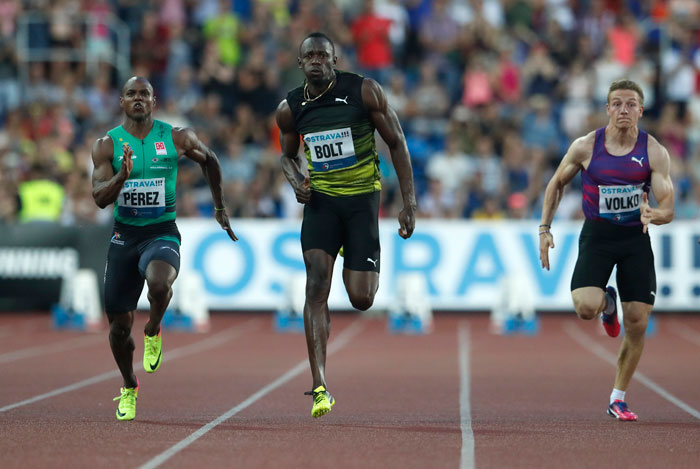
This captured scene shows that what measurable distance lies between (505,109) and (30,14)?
8.91 m

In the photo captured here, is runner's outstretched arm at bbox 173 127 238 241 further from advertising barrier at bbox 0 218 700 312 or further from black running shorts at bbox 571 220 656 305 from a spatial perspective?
advertising barrier at bbox 0 218 700 312

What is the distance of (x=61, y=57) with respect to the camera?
22.8 metres

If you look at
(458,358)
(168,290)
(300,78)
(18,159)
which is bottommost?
(458,358)

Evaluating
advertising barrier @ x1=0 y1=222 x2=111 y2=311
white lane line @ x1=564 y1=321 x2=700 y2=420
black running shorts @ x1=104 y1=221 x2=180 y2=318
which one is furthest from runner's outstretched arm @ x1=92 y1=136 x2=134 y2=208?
advertising barrier @ x1=0 y1=222 x2=111 y2=311

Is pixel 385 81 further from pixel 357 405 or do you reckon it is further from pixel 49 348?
pixel 357 405

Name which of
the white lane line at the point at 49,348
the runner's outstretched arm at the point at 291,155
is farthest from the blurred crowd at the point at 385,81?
the runner's outstretched arm at the point at 291,155

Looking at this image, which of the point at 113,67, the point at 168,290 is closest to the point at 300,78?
the point at 113,67

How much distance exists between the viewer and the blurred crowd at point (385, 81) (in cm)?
2073

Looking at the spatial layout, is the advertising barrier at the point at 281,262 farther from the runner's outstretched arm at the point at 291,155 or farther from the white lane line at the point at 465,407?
the runner's outstretched arm at the point at 291,155

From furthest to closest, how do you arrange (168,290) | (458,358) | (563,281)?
1. (563,281)
2. (458,358)
3. (168,290)

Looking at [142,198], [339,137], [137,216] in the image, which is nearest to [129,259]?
[137,216]

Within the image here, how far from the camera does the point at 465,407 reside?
9188 mm

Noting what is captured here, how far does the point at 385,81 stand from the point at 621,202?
14.3m

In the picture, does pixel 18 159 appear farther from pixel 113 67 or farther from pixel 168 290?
pixel 168 290
